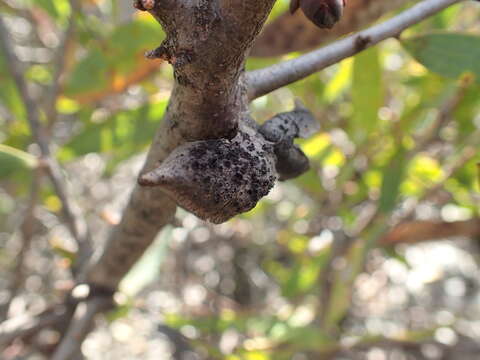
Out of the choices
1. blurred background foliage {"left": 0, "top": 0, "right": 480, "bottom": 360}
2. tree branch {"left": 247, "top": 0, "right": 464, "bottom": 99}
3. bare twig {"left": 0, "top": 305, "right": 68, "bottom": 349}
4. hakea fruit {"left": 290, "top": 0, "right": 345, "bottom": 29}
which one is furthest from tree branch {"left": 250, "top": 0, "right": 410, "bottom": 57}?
bare twig {"left": 0, "top": 305, "right": 68, "bottom": 349}

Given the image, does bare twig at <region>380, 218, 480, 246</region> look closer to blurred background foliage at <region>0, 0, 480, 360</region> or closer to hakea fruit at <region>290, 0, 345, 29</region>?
blurred background foliage at <region>0, 0, 480, 360</region>

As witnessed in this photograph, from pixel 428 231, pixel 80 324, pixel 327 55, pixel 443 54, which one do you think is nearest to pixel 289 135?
pixel 327 55

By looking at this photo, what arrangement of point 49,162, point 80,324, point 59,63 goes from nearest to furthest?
point 80,324, point 49,162, point 59,63

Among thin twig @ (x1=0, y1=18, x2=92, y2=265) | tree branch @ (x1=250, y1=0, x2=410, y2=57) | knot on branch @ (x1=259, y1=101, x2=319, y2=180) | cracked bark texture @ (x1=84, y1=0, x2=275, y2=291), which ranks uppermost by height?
tree branch @ (x1=250, y1=0, x2=410, y2=57)

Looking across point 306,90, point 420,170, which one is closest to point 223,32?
point 420,170

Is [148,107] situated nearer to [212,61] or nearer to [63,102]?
[63,102]

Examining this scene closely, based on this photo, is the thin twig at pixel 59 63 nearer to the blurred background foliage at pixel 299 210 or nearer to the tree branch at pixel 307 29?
the blurred background foliage at pixel 299 210

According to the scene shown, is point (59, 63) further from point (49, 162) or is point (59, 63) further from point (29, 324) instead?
point (29, 324)

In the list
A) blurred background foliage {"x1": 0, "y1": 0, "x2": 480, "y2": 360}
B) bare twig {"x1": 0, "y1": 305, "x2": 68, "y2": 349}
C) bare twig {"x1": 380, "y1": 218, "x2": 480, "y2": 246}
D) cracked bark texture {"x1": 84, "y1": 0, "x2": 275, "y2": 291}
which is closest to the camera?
cracked bark texture {"x1": 84, "y1": 0, "x2": 275, "y2": 291}
